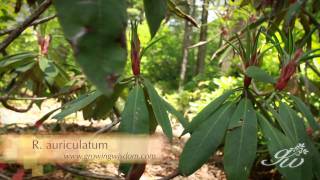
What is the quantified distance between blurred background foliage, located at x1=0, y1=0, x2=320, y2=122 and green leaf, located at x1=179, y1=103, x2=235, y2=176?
27 cm

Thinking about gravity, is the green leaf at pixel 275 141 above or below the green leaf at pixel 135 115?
below

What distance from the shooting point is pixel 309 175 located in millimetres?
1079

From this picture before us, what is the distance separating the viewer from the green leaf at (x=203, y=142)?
1043 millimetres

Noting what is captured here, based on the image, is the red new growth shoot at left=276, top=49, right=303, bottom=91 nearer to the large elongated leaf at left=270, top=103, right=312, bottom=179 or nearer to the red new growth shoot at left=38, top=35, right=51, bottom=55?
the large elongated leaf at left=270, top=103, right=312, bottom=179

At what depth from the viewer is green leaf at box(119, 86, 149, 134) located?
3.20ft

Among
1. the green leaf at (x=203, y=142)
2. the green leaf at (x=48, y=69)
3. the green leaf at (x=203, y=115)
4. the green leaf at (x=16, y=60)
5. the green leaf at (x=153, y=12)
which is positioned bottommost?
the green leaf at (x=203, y=142)

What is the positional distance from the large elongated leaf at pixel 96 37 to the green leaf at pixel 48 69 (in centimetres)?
150

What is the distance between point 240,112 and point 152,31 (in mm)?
545

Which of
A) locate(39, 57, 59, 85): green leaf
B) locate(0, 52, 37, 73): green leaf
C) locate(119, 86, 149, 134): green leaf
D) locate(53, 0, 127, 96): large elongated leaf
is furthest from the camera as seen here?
locate(39, 57, 59, 85): green leaf

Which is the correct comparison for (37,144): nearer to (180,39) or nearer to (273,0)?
(273,0)

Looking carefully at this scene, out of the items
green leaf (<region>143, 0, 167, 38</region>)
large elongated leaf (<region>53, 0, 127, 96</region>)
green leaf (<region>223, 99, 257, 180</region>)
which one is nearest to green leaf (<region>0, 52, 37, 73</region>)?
green leaf (<region>223, 99, 257, 180</region>)

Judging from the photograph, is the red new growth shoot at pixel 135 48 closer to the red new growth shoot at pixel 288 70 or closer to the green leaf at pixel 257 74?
the green leaf at pixel 257 74

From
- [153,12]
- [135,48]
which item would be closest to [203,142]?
[135,48]

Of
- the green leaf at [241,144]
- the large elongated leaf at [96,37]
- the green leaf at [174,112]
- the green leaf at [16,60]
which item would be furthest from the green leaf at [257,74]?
the green leaf at [16,60]
